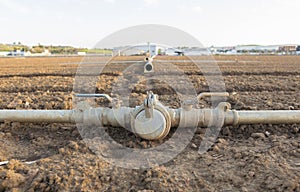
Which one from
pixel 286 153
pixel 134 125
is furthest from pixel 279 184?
pixel 134 125

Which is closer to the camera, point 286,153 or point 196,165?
point 196,165

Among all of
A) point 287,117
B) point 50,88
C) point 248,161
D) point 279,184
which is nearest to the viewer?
point 279,184

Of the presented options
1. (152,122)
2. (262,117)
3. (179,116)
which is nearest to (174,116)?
(179,116)

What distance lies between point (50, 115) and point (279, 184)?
8.01 ft

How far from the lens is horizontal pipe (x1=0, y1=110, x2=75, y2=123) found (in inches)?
126

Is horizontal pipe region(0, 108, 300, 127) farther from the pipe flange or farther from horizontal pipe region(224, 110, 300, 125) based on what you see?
the pipe flange

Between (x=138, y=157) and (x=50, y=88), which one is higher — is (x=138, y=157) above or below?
below

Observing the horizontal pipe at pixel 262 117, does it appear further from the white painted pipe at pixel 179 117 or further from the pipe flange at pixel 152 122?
the pipe flange at pixel 152 122

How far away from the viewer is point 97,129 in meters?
3.28

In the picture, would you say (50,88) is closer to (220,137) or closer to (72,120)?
(72,120)

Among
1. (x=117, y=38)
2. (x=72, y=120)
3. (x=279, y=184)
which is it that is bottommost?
(x=279, y=184)

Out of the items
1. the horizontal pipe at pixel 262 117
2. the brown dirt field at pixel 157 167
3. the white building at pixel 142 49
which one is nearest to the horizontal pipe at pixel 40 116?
the brown dirt field at pixel 157 167

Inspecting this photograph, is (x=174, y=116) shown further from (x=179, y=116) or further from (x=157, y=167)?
(x=157, y=167)

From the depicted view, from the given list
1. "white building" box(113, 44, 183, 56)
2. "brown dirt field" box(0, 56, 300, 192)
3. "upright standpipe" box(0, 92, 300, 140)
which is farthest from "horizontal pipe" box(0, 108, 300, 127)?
"white building" box(113, 44, 183, 56)
